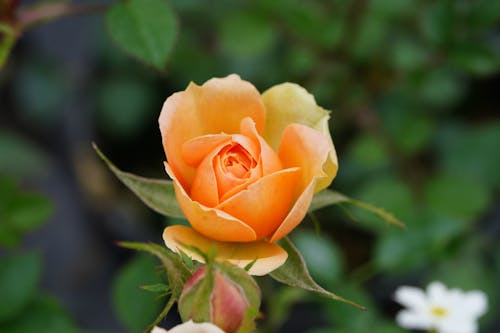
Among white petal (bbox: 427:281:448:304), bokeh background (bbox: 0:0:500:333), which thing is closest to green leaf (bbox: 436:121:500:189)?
bokeh background (bbox: 0:0:500:333)

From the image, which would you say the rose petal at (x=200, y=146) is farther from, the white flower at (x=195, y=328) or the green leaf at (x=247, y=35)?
the green leaf at (x=247, y=35)

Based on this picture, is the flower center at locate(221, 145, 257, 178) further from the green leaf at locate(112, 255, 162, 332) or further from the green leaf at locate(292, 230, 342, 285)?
the green leaf at locate(292, 230, 342, 285)

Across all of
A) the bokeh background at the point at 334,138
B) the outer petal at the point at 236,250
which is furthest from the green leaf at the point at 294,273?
the bokeh background at the point at 334,138

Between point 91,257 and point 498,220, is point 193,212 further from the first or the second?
point 91,257

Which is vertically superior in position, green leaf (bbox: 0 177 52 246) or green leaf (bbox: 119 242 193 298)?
green leaf (bbox: 119 242 193 298)

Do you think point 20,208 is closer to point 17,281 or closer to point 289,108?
point 17,281

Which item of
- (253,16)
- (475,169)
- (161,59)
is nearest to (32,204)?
(161,59)
